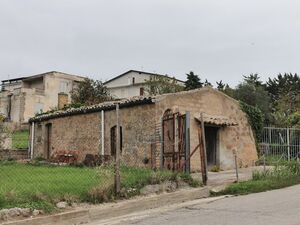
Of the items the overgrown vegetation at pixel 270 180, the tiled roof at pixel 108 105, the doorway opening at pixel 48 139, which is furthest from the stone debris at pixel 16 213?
the doorway opening at pixel 48 139

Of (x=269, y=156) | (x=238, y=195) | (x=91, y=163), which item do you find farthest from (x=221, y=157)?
(x=238, y=195)

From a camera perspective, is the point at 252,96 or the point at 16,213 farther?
the point at 252,96

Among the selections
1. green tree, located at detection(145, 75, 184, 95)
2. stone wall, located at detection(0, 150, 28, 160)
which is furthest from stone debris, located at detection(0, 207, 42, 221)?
green tree, located at detection(145, 75, 184, 95)

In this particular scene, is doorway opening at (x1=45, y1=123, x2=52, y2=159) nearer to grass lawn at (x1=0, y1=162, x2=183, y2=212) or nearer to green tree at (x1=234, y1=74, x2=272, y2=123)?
grass lawn at (x1=0, y1=162, x2=183, y2=212)

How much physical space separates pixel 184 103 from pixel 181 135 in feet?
16.5

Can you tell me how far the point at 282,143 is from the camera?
21859 mm

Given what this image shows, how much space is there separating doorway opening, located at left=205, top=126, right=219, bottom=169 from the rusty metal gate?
11.6 ft

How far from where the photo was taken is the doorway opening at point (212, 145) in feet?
72.5

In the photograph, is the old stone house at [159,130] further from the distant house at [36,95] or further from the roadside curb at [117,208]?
the distant house at [36,95]

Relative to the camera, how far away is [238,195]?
43.7 ft

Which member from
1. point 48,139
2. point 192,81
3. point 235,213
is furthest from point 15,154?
point 192,81

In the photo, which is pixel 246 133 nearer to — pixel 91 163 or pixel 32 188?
pixel 91 163

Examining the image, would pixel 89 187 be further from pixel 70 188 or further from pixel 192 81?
pixel 192 81

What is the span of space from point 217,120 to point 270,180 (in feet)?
21.3
